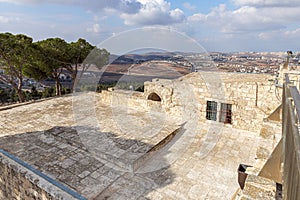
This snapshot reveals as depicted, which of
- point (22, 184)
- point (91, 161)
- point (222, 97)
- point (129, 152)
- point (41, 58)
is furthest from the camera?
point (41, 58)

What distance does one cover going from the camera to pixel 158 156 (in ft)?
20.3

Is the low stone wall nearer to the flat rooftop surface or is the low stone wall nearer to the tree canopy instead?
the flat rooftop surface

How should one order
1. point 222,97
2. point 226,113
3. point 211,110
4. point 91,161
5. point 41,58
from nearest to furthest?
point 91,161 → point 222,97 → point 226,113 → point 211,110 → point 41,58

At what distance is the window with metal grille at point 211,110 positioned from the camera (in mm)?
8258

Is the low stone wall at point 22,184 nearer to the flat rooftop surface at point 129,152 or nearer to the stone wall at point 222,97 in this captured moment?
the flat rooftop surface at point 129,152

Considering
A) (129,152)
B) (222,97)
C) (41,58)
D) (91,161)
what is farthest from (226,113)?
(41,58)

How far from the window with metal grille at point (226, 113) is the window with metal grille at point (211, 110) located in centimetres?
27

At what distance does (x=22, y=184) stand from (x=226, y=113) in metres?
7.45

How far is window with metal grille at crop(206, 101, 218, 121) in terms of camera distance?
325 inches

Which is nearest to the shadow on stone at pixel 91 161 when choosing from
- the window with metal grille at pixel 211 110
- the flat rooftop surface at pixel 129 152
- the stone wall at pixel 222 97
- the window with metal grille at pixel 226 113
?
the flat rooftop surface at pixel 129 152

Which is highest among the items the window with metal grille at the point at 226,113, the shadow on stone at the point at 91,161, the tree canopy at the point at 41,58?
the tree canopy at the point at 41,58

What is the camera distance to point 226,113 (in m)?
8.12

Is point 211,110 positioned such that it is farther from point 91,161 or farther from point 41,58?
point 41,58

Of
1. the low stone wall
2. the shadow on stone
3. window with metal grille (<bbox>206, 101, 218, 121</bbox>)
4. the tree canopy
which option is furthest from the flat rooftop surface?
the tree canopy
